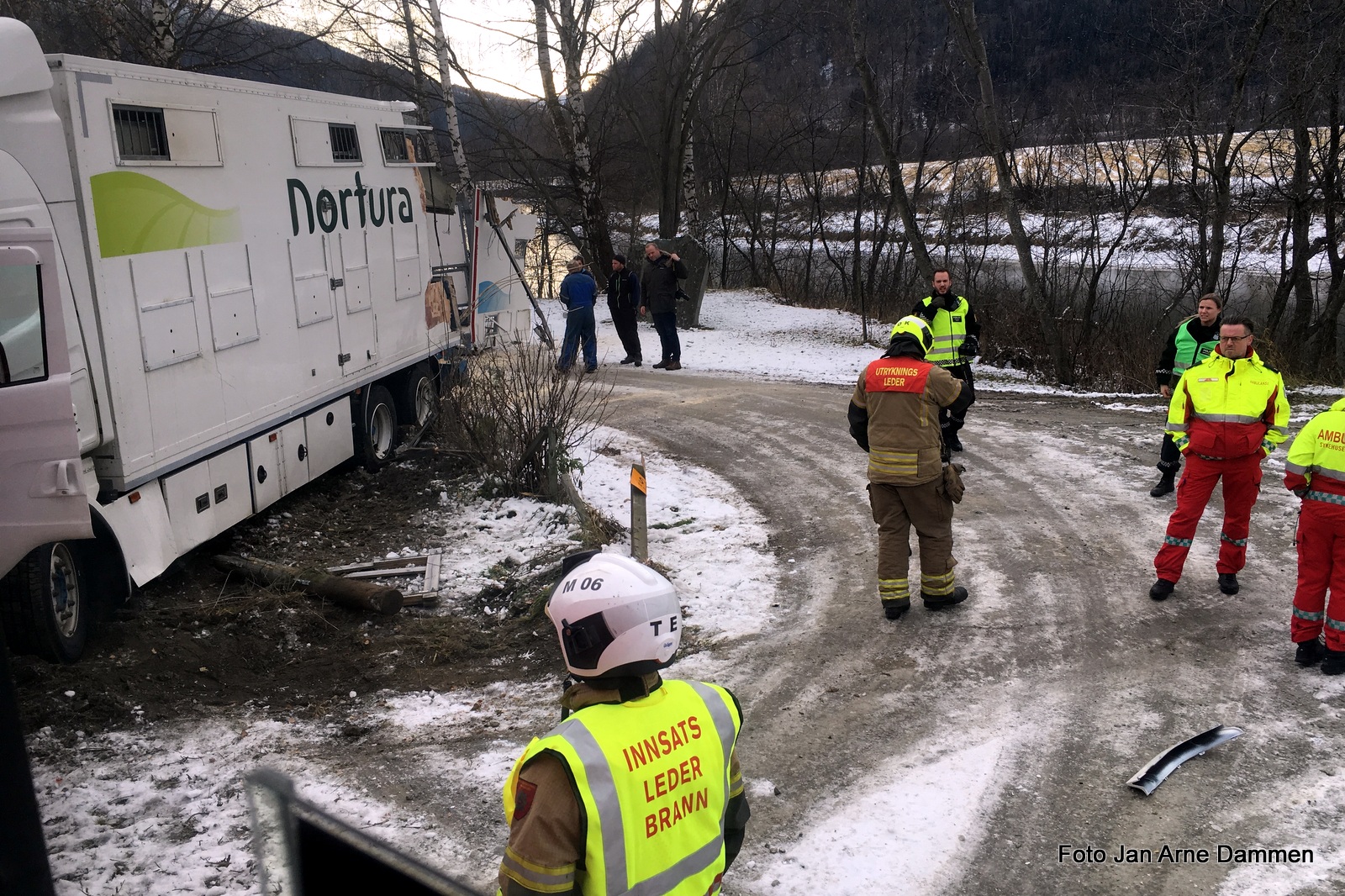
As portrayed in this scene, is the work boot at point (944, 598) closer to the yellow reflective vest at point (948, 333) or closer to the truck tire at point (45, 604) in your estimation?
the yellow reflective vest at point (948, 333)

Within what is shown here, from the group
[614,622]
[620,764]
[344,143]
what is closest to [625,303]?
[344,143]

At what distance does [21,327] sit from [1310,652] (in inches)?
281

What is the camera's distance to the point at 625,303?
16.5 m

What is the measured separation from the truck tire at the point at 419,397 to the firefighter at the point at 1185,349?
7.11 m

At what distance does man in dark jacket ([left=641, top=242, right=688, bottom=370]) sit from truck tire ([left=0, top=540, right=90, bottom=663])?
11.1 metres

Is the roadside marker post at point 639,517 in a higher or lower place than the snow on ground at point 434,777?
higher

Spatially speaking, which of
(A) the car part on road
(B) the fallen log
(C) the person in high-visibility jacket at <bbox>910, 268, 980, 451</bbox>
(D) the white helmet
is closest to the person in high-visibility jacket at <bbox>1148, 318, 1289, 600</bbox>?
(A) the car part on road

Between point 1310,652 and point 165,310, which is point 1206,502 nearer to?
point 1310,652

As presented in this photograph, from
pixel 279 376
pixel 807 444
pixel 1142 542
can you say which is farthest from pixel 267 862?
pixel 807 444

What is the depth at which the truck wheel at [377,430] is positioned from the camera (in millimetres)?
10188

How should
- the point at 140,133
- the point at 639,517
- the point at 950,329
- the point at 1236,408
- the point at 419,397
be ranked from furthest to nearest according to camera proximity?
the point at 419,397, the point at 950,329, the point at 639,517, the point at 1236,408, the point at 140,133

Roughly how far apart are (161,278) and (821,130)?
27488 mm

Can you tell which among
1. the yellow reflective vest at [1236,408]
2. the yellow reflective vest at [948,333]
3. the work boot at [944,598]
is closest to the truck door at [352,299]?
the yellow reflective vest at [948,333]

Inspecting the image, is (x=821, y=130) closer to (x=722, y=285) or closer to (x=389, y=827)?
(x=722, y=285)
